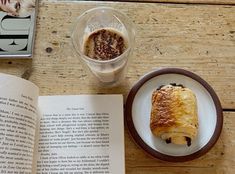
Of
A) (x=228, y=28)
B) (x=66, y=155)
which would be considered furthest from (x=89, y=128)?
(x=228, y=28)

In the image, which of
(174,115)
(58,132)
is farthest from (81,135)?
(174,115)

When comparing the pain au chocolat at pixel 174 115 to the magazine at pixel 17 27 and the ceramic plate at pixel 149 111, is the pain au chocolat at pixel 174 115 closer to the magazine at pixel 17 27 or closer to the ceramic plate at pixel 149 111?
the ceramic plate at pixel 149 111

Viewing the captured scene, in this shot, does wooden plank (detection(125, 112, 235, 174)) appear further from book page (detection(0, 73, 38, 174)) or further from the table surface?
book page (detection(0, 73, 38, 174))

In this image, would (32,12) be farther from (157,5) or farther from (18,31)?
(157,5)

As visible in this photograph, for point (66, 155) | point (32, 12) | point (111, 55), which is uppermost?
point (32, 12)

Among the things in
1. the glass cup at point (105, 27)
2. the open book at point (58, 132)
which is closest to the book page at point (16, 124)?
the open book at point (58, 132)

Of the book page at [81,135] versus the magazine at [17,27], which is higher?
the magazine at [17,27]

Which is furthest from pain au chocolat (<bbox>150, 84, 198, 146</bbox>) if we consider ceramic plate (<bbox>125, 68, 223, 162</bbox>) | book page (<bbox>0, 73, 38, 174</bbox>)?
book page (<bbox>0, 73, 38, 174</bbox>)

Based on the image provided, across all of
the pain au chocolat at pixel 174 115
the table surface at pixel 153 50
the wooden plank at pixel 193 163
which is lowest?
the wooden plank at pixel 193 163
